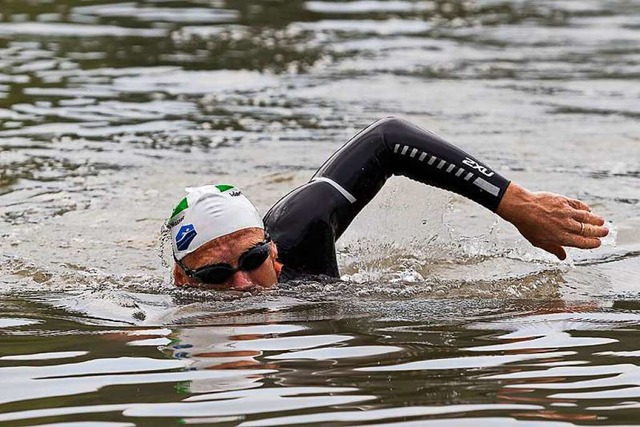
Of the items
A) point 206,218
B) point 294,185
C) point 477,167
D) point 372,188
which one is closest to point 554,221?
point 477,167

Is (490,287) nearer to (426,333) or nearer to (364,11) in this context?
(426,333)

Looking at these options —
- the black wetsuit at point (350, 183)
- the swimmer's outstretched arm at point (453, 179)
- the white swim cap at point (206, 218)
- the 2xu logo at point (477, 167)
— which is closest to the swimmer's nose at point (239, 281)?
the white swim cap at point (206, 218)

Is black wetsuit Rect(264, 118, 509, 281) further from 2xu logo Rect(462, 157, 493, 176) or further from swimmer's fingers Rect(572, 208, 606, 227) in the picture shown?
swimmer's fingers Rect(572, 208, 606, 227)

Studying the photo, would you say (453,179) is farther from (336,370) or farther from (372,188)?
(336,370)

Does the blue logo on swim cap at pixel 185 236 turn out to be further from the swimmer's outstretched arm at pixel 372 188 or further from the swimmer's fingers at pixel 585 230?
the swimmer's fingers at pixel 585 230

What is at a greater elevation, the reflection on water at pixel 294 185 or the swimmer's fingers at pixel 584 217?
the swimmer's fingers at pixel 584 217

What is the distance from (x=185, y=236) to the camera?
239 inches

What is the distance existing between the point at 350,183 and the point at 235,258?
2.70 feet

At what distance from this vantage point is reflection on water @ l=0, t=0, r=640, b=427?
4395mm

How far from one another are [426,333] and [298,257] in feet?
4.63

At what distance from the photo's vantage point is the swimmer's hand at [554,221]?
234 inches

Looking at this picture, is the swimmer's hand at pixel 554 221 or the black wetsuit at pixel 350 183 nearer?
the swimmer's hand at pixel 554 221

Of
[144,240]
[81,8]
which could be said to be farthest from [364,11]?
[144,240]

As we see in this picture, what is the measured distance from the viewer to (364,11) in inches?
749
